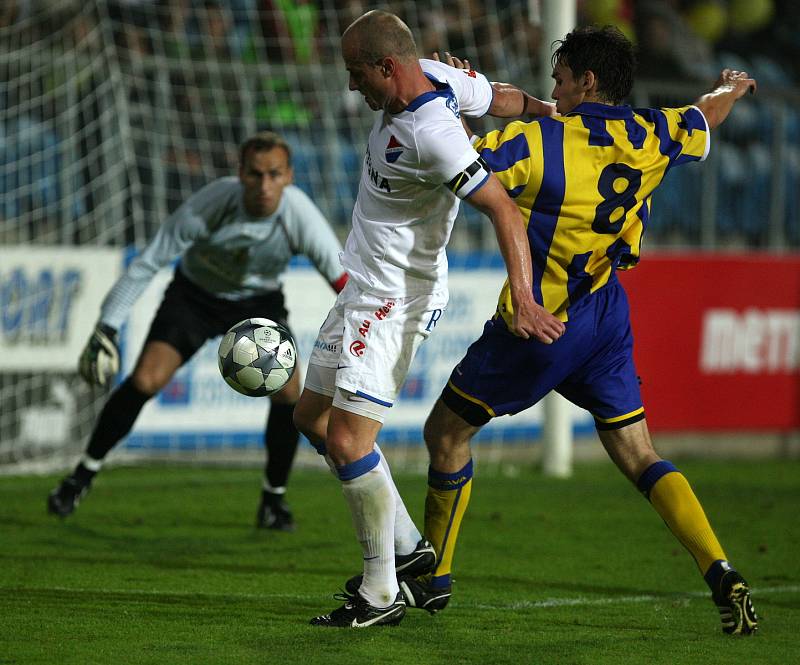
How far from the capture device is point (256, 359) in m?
4.93

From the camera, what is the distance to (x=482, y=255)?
9.66m

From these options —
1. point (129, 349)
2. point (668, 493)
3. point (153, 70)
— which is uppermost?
point (153, 70)

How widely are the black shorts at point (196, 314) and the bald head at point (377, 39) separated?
8.73ft

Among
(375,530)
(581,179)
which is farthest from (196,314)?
(581,179)

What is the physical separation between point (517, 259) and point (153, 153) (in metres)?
6.16

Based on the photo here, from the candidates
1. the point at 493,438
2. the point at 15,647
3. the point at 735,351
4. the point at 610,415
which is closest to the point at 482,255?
the point at 493,438

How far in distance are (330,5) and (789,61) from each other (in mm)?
6471

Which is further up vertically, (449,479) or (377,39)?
(377,39)

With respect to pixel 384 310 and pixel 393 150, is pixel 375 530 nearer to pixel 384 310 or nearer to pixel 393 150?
pixel 384 310

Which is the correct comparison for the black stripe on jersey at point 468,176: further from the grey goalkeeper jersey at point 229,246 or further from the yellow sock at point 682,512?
the grey goalkeeper jersey at point 229,246

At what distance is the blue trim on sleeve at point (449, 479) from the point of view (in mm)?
4656

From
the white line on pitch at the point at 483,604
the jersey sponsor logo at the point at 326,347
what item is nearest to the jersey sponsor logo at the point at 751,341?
the white line on pitch at the point at 483,604

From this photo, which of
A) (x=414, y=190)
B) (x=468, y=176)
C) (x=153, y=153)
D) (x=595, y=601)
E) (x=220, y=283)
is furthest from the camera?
(x=153, y=153)

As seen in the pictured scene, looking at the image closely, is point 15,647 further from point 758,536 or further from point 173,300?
point 758,536
